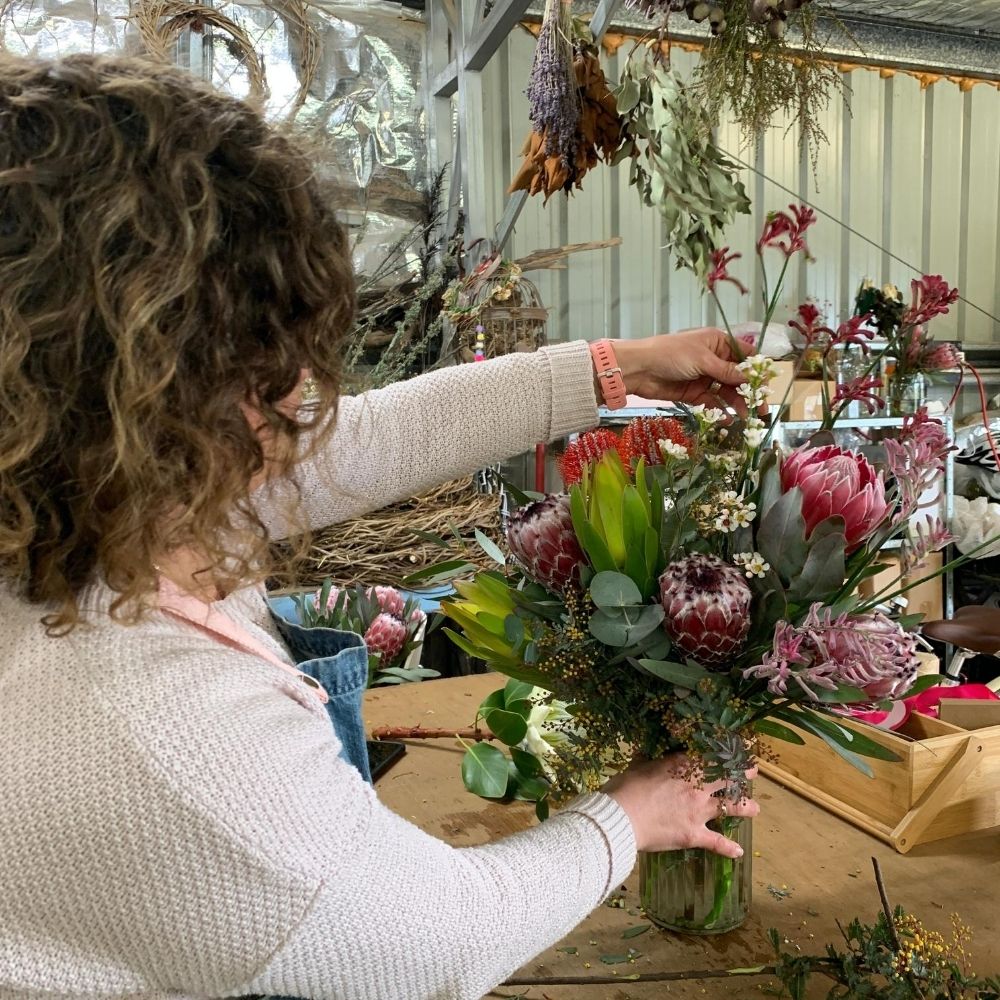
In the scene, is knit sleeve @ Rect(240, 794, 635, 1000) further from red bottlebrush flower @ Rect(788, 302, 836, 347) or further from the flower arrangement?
the flower arrangement

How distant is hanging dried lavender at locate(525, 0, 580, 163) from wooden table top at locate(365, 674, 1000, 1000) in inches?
48.2

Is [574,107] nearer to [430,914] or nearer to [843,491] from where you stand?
[843,491]

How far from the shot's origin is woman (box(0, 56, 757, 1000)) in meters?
0.46

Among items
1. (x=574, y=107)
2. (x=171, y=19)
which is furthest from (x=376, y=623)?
(x=171, y=19)

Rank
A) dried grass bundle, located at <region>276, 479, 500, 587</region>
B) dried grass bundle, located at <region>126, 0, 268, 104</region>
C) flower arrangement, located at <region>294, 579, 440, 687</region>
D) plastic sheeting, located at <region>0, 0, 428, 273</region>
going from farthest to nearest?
plastic sheeting, located at <region>0, 0, 428, 273</region>, dried grass bundle, located at <region>276, 479, 500, 587</region>, dried grass bundle, located at <region>126, 0, 268, 104</region>, flower arrangement, located at <region>294, 579, 440, 687</region>

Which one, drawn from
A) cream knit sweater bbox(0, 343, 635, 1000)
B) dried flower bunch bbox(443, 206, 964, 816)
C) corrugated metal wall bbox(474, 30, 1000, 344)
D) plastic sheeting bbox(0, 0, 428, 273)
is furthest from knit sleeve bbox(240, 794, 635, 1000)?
corrugated metal wall bbox(474, 30, 1000, 344)

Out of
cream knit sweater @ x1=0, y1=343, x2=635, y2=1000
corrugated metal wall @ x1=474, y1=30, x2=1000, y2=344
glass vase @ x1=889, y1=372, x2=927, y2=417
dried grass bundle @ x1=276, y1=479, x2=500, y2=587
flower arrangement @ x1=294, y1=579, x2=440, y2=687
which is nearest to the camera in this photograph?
cream knit sweater @ x1=0, y1=343, x2=635, y2=1000

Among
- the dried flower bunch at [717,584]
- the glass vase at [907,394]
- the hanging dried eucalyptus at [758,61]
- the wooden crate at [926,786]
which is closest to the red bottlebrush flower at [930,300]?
the dried flower bunch at [717,584]

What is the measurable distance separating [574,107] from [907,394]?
88.7 inches

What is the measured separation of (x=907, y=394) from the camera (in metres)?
3.38

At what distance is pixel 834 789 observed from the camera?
917 mm

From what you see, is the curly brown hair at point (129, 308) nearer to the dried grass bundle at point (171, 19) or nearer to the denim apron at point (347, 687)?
the denim apron at point (347, 687)

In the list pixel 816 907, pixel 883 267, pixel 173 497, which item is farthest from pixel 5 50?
pixel 883 267

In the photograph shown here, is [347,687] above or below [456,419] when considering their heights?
below
